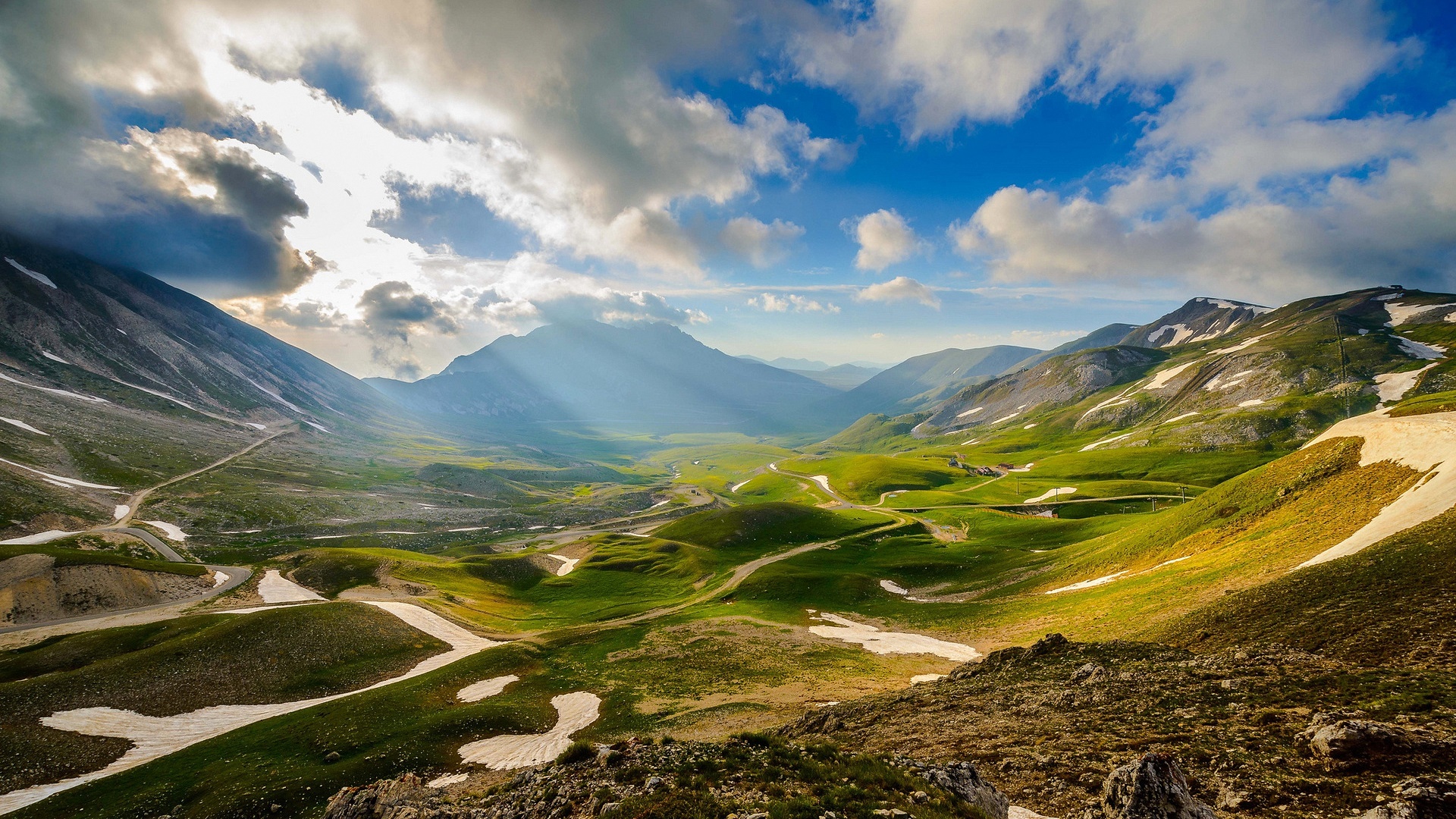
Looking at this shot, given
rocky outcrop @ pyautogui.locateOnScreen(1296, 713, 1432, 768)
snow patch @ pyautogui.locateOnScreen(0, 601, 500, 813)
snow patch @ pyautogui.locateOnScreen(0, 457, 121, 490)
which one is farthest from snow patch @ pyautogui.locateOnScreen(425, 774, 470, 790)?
snow patch @ pyautogui.locateOnScreen(0, 457, 121, 490)

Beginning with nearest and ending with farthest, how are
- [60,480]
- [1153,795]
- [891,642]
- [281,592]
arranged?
[1153,795], [891,642], [281,592], [60,480]

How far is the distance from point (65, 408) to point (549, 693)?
254718 millimetres

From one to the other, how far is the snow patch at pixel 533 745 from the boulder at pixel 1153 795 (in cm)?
2583

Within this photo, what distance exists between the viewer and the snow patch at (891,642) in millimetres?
42938

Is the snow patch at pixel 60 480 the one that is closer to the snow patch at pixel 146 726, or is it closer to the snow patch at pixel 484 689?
the snow patch at pixel 146 726

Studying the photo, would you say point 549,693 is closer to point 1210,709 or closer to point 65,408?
point 1210,709

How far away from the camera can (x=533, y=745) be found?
31.0 m

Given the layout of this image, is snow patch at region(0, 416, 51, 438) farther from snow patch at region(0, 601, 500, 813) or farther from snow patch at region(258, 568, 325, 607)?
snow patch at region(0, 601, 500, 813)

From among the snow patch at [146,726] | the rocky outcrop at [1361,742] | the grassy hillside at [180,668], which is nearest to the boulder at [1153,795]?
the rocky outcrop at [1361,742]

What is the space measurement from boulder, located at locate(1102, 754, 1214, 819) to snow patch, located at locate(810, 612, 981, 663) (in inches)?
1272

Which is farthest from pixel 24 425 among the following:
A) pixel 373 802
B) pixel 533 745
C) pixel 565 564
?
pixel 373 802

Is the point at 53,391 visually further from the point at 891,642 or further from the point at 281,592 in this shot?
the point at 891,642

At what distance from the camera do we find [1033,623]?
42625 millimetres

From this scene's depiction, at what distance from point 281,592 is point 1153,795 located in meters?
99.5
